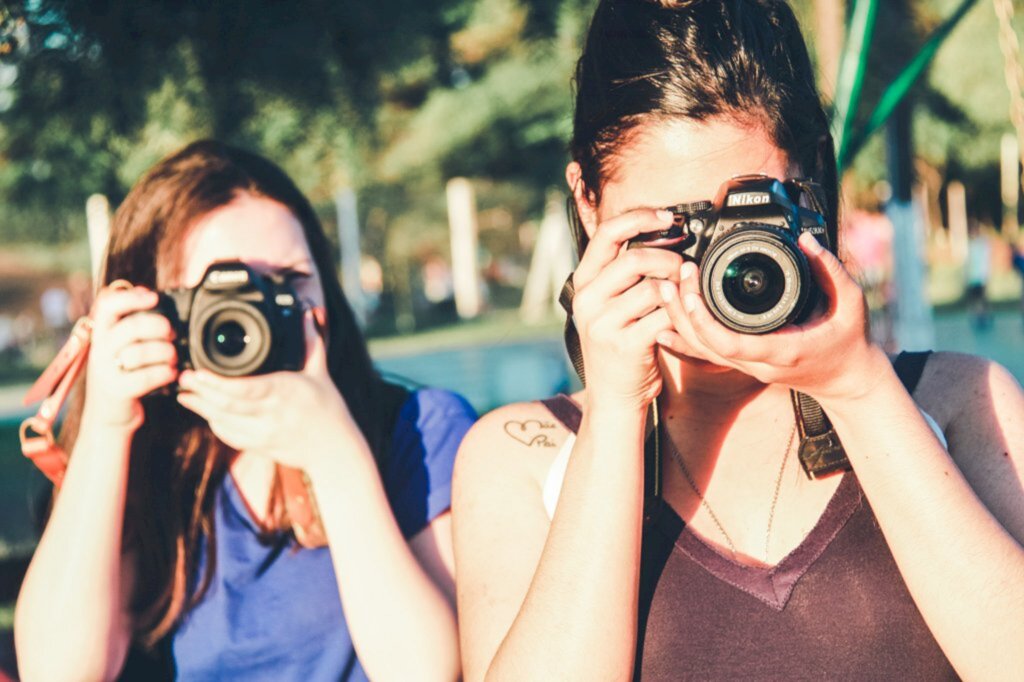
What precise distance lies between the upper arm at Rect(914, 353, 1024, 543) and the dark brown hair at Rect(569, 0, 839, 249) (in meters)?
0.28

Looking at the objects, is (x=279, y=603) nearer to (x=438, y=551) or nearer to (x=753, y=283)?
(x=438, y=551)

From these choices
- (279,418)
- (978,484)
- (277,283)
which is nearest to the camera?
(978,484)

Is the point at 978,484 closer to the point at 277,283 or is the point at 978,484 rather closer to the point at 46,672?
the point at 277,283

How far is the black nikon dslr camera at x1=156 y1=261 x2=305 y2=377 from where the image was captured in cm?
176

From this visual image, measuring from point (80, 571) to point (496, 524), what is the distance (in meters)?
0.75

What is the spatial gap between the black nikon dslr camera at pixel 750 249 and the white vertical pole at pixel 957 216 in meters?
30.5

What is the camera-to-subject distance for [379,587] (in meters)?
1.71

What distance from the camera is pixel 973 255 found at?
15312mm

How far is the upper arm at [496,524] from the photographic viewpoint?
1525mm

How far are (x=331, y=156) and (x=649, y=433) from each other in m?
3.43

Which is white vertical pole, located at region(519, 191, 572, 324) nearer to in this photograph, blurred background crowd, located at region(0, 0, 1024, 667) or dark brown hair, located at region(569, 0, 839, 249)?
blurred background crowd, located at region(0, 0, 1024, 667)

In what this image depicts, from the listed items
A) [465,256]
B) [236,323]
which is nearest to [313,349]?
[236,323]

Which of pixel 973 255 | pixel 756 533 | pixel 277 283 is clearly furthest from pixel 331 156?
pixel 973 255

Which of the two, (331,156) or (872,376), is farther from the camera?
(331,156)
